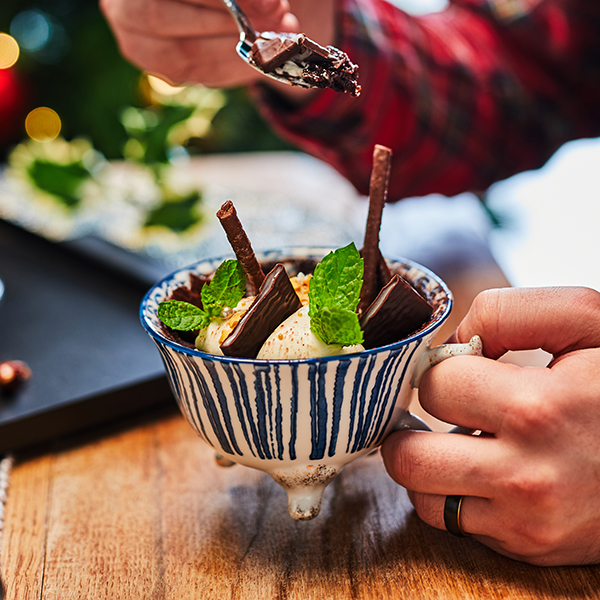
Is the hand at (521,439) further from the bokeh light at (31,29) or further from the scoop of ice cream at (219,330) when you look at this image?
the bokeh light at (31,29)

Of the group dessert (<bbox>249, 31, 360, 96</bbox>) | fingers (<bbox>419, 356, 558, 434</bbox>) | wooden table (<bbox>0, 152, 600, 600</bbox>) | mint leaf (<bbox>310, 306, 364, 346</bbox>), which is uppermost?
dessert (<bbox>249, 31, 360, 96</bbox>)

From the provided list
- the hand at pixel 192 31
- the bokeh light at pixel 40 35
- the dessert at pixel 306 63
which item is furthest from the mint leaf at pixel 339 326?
the bokeh light at pixel 40 35

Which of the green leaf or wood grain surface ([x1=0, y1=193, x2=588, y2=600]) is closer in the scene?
wood grain surface ([x1=0, y1=193, x2=588, y2=600])

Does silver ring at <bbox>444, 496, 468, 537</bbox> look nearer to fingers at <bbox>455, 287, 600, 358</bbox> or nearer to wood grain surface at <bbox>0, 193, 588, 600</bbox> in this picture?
wood grain surface at <bbox>0, 193, 588, 600</bbox>

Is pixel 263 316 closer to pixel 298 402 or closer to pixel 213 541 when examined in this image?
pixel 298 402

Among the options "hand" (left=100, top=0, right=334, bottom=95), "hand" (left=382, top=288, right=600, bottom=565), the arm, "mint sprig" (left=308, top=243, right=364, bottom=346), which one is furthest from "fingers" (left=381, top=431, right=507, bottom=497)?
the arm

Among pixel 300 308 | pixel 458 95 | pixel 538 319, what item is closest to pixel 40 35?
pixel 458 95
